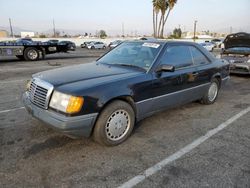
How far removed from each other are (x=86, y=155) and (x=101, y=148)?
28cm

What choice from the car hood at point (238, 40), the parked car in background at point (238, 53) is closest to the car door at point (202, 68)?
the parked car in background at point (238, 53)

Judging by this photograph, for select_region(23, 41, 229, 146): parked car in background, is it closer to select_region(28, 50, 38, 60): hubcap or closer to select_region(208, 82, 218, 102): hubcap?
select_region(208, 82, 218, 102): hubcap

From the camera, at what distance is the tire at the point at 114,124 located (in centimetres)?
328

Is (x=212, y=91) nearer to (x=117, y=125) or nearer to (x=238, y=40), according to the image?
(x=117, y=125)

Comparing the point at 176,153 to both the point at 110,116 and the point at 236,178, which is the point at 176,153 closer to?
the point at 236,178

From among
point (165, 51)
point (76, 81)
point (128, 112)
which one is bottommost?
point (128, 112)

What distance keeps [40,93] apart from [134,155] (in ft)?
5.08

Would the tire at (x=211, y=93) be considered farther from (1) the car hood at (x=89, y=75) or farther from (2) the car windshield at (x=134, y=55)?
(1) the car hood at (x=89, y=75)

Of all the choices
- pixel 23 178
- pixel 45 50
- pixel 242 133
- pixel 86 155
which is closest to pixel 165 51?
pixel 242 133

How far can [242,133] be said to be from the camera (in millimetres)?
4059

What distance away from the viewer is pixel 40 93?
10.8ft

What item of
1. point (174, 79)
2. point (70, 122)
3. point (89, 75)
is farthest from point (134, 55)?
point (70, 122)

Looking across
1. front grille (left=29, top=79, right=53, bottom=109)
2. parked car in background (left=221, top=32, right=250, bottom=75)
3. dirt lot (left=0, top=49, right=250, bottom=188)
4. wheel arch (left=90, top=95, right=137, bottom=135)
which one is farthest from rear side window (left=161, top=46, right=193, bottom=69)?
parked car in background (left=221, top=32, right=250, bottom=75)

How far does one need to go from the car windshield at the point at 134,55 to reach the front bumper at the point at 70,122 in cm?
134
